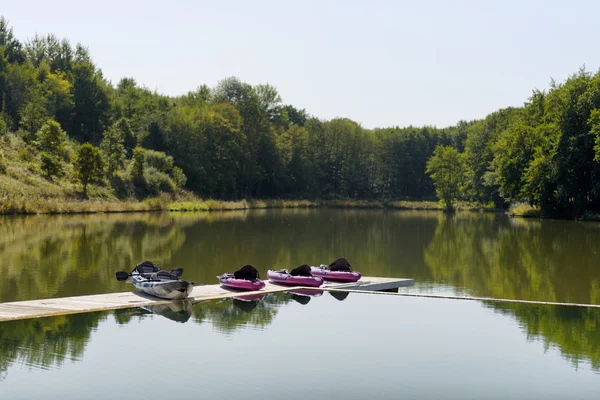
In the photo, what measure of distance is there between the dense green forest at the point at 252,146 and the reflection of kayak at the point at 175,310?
3957 cm

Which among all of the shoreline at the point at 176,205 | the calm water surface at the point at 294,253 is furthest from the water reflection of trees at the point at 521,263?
the shoreline at the point at 176,205

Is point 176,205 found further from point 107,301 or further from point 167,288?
point 107,301

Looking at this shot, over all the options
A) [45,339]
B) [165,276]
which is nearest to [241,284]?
[165,276]

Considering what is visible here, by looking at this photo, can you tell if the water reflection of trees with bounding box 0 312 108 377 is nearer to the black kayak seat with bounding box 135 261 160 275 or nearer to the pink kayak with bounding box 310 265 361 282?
the black kayak seat with bounding box 135 261 160 275

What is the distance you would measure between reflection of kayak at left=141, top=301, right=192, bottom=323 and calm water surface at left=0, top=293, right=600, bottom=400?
0.04m

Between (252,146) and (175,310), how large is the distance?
77.8 m

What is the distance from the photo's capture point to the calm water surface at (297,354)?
39.5ft

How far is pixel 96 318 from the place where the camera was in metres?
16.4

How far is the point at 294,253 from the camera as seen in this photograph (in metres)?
33.2

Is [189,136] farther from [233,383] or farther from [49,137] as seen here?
[233,383]

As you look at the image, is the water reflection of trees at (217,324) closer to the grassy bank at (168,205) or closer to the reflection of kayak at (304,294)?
the reflection of kayak at (304,294)

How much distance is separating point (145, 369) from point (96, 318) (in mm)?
3725

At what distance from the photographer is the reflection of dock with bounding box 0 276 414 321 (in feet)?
52.7

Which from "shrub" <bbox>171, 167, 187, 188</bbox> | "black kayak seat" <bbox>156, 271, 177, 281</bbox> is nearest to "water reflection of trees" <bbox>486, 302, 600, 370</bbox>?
"black kayak seat" <bbox>156, 271, 177, 281</bbox>
